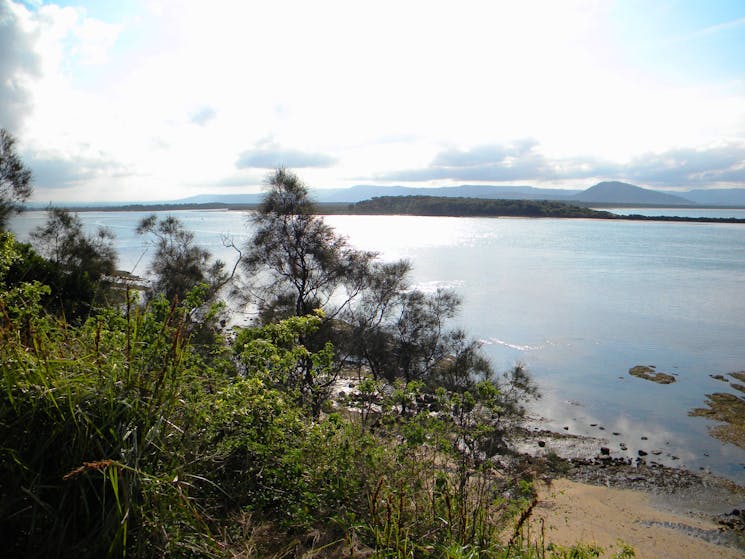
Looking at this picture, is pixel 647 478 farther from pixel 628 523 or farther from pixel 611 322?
pixel 611 322

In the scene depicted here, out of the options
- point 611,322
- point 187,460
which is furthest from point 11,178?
point 611,322

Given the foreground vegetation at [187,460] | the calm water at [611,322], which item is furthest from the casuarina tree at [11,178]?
the foreground vegetation at [187,460]

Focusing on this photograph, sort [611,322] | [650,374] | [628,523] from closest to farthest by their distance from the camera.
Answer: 1. [628,523]
2. [650,374]
3. [611,322]

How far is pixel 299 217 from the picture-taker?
69.1 feet

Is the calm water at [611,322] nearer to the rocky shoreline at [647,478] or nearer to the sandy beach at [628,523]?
the rocky shoreline at [647,478]

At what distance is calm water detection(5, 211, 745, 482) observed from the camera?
23.6 m

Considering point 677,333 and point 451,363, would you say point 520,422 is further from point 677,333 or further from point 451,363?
point 677,333

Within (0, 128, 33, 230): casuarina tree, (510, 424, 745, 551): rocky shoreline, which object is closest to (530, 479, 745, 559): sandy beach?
(510, 424, 745, 551): rocky shoreline

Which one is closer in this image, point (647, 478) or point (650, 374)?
point (647, 478)

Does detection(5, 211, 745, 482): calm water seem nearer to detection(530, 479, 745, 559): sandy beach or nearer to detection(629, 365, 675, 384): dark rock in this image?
detection(629, 365, 675, 384): dark rock

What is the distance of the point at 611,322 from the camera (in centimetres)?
4019

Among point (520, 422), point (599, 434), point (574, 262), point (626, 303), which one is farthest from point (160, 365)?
point (574, 262)

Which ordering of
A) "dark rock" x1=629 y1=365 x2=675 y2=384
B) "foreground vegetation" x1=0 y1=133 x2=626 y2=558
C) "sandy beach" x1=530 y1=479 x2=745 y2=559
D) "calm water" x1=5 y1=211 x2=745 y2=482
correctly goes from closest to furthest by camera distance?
1. "foreground vegetation" x1=0 y1=133 x2=626 y2=558
2. "sandy beach" x1=530 y1=479 x2=745 y2=559
3. "calm water" x1=5 y1=211 x2=745 y2=482
4. "dark rock" x1=629 y1=365 x2=675 y2=384

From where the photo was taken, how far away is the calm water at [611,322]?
23594 millimetres
